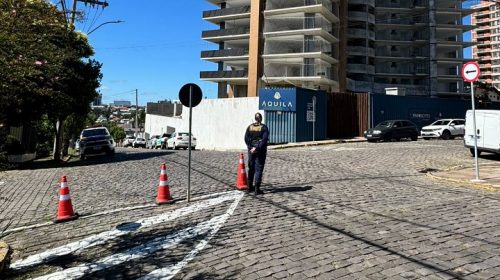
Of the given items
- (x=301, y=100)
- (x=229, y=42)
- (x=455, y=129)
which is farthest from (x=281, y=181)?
(x=229, y=42)

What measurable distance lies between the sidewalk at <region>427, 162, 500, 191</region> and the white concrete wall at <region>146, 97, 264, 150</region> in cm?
1807

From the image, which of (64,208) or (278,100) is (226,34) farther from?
(64,208)

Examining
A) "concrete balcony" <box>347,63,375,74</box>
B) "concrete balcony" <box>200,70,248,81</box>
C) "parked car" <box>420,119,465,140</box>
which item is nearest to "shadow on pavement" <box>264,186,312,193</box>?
"parked car" <box>420,119,465,140</box>

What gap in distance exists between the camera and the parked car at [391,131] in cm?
2705

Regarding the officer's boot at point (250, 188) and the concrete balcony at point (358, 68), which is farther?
the concrete balcony at point (358, 68)

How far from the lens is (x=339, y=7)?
61.9 metres

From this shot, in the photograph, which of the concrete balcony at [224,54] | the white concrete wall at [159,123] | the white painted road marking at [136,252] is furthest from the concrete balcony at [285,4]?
the white painted road marking at [136,252]

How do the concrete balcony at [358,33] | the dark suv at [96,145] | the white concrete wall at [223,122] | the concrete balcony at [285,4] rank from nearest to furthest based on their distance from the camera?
the dark suv at [96,145] → the white concrete wall at [223,122] → the concrete balcony at [285,4] → the concrete balcony at [358,33]

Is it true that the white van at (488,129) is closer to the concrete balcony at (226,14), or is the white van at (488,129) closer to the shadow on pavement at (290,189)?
the shadow on pavement at (290,189)

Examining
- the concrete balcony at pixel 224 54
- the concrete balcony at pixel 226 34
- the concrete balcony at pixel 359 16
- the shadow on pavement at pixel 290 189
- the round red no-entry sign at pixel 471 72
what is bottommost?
the shadow on pavement at pixel 290 189

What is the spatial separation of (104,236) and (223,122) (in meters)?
26.9

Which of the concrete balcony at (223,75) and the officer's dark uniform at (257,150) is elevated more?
the concrete balcony at (223,75)

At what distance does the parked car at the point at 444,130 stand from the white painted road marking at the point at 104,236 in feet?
82.9

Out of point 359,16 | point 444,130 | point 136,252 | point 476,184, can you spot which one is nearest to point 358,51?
point 359,16
